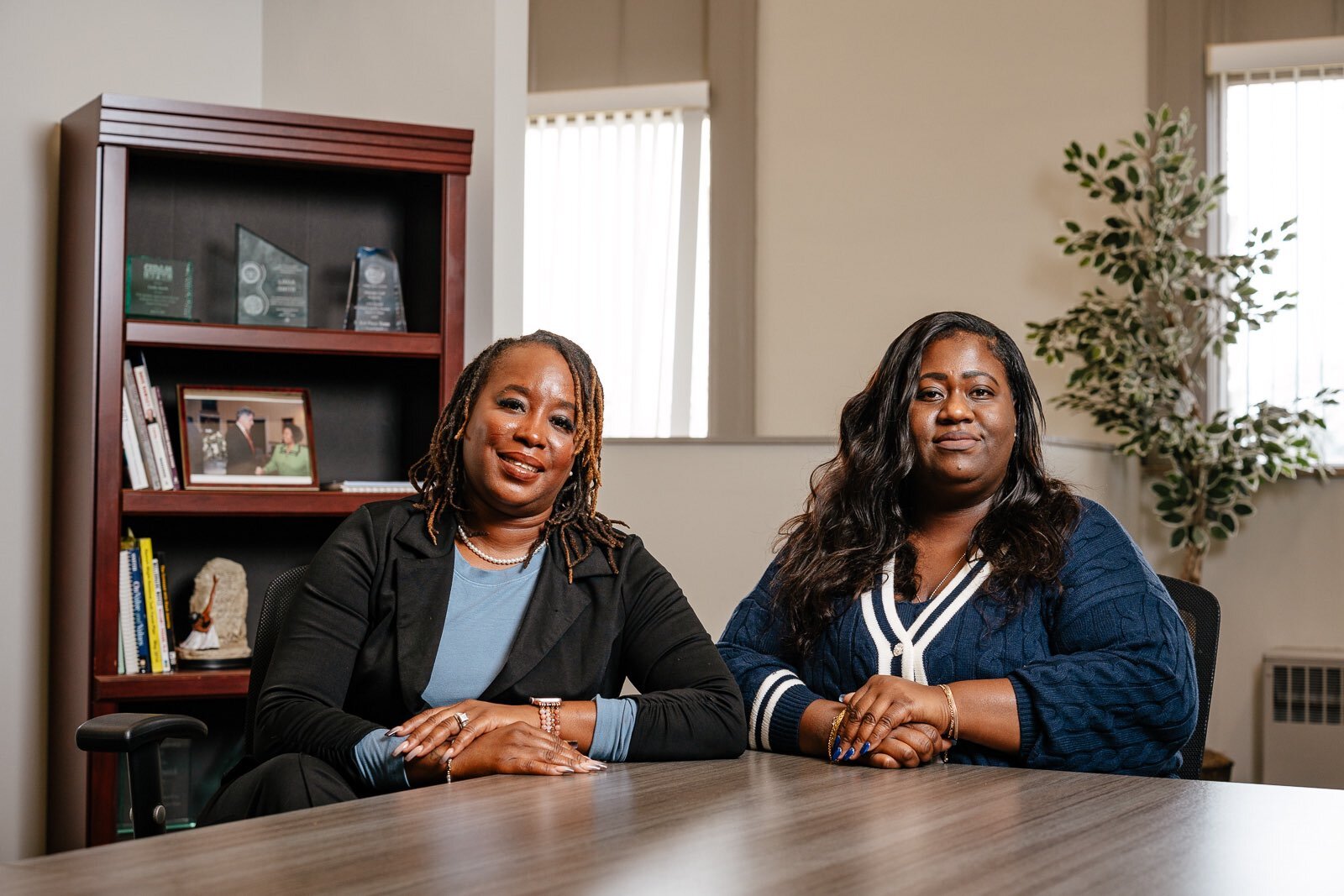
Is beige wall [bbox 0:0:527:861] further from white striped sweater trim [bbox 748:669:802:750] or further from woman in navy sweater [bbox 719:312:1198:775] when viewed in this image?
white striped sweater trim [bbox 748:669:802:750]

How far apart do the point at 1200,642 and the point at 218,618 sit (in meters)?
2.04

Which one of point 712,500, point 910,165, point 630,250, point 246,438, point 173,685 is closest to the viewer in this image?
point 173,685

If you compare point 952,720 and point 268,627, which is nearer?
point 952,720

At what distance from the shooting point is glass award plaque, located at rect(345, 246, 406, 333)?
118 inches

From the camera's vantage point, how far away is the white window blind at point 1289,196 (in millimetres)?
4715

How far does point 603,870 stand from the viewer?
1.04 m

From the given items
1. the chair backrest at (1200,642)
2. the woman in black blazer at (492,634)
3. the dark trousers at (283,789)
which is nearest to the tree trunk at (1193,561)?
the chair backrest at (1200,642)

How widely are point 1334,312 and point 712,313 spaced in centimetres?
227

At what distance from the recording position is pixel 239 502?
2.84 metres

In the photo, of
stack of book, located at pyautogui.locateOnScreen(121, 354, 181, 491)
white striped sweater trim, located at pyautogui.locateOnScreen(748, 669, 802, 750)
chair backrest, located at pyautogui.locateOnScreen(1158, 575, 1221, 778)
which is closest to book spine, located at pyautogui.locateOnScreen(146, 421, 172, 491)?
stack of book, located at pyautogui.locateOnScreen(121, 354, 181, 491)

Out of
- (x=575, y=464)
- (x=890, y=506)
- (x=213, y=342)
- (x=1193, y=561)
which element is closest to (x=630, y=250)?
(x=1193, y=561)

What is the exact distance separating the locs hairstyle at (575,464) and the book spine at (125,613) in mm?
1045

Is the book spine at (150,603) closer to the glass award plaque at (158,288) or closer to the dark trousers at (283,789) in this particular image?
the glass award plaque at (158,288)

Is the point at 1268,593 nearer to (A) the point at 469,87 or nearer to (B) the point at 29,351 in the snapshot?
(A) the point at 469,87
